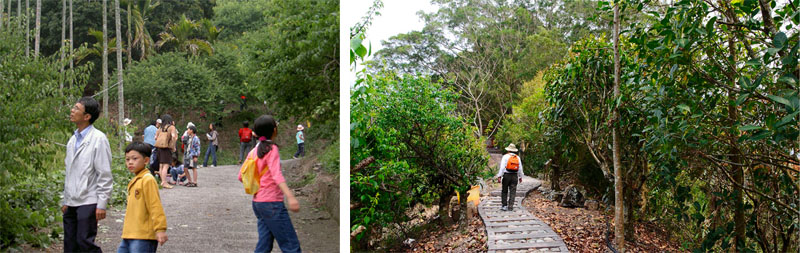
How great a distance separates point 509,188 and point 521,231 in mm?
301

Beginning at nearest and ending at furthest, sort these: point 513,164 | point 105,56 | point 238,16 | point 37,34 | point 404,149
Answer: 1. point 37,34
2. point 105,56
3. point 238,16
4. point 513,164
5. point 404,149

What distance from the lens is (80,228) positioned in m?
2.57

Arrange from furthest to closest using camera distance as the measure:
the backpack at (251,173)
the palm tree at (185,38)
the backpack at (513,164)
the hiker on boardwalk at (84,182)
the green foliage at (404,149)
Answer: the green foliage at (404,149) → the backpack at (513,164) → the palm tree at (185,38) → the backpack at (251,173) → the hiker on boardwalk at (84,182)

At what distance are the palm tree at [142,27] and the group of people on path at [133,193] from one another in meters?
0.43

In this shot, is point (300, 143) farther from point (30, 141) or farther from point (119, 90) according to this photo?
point (30, 141)

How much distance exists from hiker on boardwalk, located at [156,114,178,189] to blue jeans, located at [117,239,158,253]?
44cm

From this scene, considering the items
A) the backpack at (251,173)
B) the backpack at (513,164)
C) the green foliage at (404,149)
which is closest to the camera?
the backpack at (251,173)

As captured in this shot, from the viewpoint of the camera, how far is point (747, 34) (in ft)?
8.84

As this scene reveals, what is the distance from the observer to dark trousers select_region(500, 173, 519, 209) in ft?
10.5

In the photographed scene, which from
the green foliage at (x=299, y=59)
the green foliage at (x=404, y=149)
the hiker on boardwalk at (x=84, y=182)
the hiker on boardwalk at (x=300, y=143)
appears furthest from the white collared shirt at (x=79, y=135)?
the green foliage at (x=404, y=149)

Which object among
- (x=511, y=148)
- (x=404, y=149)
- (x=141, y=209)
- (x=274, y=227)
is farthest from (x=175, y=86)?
(x=511, y=148)

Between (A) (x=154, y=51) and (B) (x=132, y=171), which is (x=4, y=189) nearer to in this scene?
(B) (x=132, y=171)

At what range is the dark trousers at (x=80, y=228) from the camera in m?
2.55

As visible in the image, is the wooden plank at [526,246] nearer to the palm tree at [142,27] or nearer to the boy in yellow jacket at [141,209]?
the boy in yellow jacket at [141,209]
